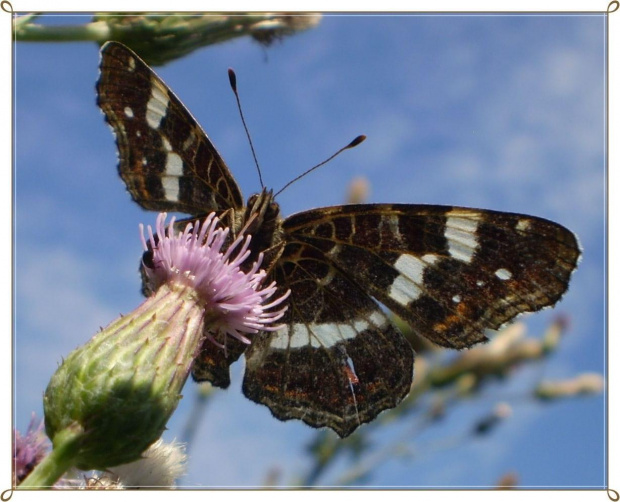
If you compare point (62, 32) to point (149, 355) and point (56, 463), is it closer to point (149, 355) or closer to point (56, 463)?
point (149, 355)

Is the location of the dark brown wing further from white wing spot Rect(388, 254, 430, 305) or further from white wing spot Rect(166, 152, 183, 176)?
white wing spot Rect(388, 254, 430, 305)

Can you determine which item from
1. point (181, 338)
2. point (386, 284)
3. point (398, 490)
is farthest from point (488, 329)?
point (181, 338)

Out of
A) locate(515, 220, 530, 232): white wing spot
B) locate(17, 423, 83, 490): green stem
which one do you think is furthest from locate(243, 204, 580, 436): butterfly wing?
locate(17, 423, 83, 490): green stem

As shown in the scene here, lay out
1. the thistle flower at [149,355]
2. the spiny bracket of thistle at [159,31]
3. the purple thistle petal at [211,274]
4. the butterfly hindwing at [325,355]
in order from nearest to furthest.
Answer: the thistle flower at [149,355] < the purple thistle petal at [211,274] < the spiny bracket of thistle at [159,31] < the butterfly hindwing at [325,355]

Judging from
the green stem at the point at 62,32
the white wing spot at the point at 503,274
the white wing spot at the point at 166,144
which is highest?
the green stem at the point at 62,32

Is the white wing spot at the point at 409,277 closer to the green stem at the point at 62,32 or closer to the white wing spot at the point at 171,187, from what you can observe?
the white wing spot at the point at 171,187
